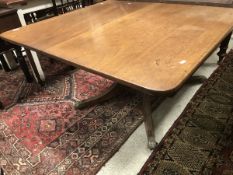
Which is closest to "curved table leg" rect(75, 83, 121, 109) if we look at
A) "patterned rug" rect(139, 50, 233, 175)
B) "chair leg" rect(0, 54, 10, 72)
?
"patterned rug" rect(139, 50, 233, 175)

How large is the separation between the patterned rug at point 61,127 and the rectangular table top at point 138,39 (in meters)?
0.70

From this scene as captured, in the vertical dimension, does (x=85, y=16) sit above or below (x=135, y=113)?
above

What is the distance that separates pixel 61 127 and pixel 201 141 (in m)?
0.96

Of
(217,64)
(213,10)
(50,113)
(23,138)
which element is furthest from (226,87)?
(23,138)

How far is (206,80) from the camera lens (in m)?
1.89

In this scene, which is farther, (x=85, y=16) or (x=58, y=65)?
(x=58, y=65)

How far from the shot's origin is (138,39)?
3.23 ft

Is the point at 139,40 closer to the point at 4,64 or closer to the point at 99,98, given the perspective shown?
the point at 99,98

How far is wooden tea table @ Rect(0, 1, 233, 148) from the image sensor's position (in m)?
0.73

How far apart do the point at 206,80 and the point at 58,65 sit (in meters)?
1.58

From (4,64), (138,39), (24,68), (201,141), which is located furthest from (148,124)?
(4,64)

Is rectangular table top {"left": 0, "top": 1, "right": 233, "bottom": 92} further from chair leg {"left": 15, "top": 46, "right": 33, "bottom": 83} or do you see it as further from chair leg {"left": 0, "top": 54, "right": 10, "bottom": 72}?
chair leg {"left": 0, "top": 54, "right": 10, "bottom": 72}

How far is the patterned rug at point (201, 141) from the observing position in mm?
1194

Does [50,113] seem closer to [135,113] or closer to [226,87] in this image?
[135,113]
